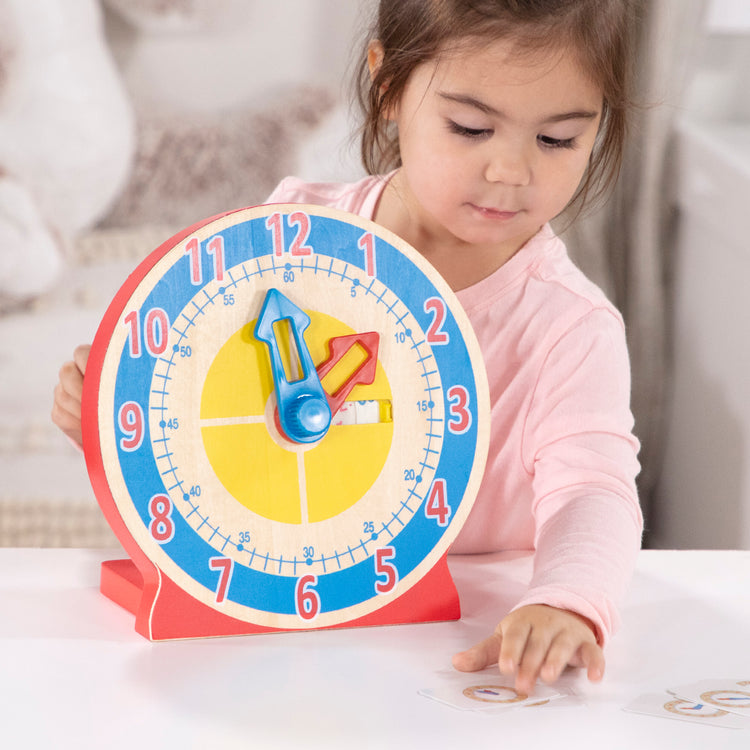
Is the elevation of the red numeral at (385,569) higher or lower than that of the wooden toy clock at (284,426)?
lower

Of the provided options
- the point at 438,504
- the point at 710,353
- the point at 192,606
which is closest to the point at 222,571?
the point at 192,606

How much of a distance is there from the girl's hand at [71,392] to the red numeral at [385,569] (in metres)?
0.23

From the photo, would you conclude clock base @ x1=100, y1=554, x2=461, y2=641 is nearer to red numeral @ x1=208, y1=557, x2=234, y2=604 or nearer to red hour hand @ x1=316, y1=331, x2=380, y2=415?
red numeral @ x1=208, y1=557, x2=234, y2=604

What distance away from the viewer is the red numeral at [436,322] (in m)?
0.69

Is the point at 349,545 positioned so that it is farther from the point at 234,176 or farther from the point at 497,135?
the point at 234,176

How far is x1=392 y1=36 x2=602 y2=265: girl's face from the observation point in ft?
2.41

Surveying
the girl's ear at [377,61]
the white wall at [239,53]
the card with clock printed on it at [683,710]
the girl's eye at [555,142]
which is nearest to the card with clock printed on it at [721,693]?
the card with clock printed on it at [683,710]

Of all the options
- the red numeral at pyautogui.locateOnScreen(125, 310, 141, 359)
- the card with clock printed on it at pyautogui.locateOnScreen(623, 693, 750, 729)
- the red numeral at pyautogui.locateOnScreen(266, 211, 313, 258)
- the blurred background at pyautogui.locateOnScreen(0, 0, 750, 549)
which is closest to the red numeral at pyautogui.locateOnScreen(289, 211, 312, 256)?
the red numeral at pyautogui.locateOnScreen(266, 211, 313, 258)

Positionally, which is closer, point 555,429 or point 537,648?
point 537,648

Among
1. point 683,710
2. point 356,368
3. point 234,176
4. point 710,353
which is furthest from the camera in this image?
point 234,176

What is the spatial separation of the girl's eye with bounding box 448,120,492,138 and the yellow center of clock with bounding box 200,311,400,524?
0.61 ft

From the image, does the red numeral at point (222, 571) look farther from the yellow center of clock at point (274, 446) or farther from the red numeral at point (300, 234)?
the red numeral at point (300, 234)

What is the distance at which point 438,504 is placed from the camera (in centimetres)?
69

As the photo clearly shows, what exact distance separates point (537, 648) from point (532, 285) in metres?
0.37
